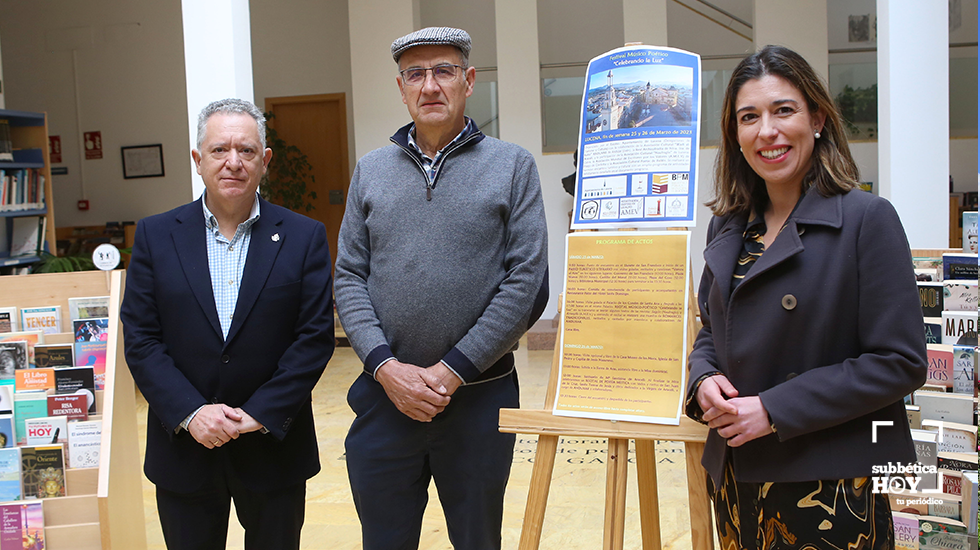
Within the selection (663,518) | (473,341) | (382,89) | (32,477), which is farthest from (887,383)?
(382,89)

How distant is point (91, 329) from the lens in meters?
2.47

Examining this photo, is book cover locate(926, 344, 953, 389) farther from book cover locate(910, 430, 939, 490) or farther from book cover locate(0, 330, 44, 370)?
book cover locate(0, 330, 44, 370)

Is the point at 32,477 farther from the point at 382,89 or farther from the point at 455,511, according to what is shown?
the point at 382,89

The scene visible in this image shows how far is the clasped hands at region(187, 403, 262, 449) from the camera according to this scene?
177cm

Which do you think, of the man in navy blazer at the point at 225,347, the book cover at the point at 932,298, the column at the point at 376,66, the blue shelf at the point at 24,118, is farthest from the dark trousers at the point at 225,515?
the column at the point at 376,66

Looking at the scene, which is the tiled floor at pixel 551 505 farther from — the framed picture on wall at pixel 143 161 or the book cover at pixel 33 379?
the framed picture on wall at pixel 143 161

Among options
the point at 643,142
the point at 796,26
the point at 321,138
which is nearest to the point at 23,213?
the point at 321,138

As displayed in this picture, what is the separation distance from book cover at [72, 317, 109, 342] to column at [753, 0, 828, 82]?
6.23 m

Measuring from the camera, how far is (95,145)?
852cm

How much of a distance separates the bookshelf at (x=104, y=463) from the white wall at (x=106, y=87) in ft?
21.1

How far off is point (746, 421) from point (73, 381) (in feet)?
7.18

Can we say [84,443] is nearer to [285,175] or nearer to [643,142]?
[643,142]

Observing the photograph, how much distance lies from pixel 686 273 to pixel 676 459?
2.43m

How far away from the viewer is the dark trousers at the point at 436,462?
6.13 feet
